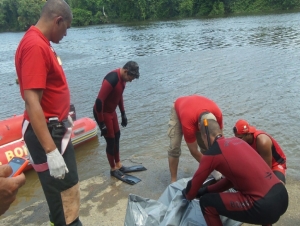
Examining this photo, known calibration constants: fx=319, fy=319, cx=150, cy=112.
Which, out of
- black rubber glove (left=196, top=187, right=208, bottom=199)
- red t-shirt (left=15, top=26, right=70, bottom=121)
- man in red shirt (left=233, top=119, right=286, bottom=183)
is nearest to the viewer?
red t-shirt (left=15, top=26, right=70, bottom=121)

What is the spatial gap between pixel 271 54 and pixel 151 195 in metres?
12.5

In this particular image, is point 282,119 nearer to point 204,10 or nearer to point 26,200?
point 26,200

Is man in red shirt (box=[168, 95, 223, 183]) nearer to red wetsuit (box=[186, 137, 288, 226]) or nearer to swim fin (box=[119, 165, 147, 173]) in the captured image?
red wetsuit (box=[186, 137, 288, 226])

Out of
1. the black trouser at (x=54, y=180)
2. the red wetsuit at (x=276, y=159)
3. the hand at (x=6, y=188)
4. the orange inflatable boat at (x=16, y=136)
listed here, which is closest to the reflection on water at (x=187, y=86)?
the orange inflatable boat at (x=16, y=136)

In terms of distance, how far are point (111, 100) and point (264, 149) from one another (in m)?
2.22

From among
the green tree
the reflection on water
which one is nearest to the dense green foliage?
the green tree

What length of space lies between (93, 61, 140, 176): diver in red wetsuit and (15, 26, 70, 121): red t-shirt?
6.04ft

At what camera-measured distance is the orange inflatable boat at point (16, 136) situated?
580 cm

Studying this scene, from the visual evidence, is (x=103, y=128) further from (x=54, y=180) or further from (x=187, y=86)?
(x=187, y=86)

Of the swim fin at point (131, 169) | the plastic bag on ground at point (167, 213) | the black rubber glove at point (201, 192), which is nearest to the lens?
the plastic bag on ground at point (167, 213)

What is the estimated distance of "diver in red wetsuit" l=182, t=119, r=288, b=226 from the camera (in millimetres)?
2607

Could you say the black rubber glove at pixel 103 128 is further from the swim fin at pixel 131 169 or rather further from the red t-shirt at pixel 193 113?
the red t-shirt at pixel 193 113

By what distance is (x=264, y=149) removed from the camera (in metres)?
3.53

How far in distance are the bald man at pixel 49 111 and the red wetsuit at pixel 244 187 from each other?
1173 millimetres
